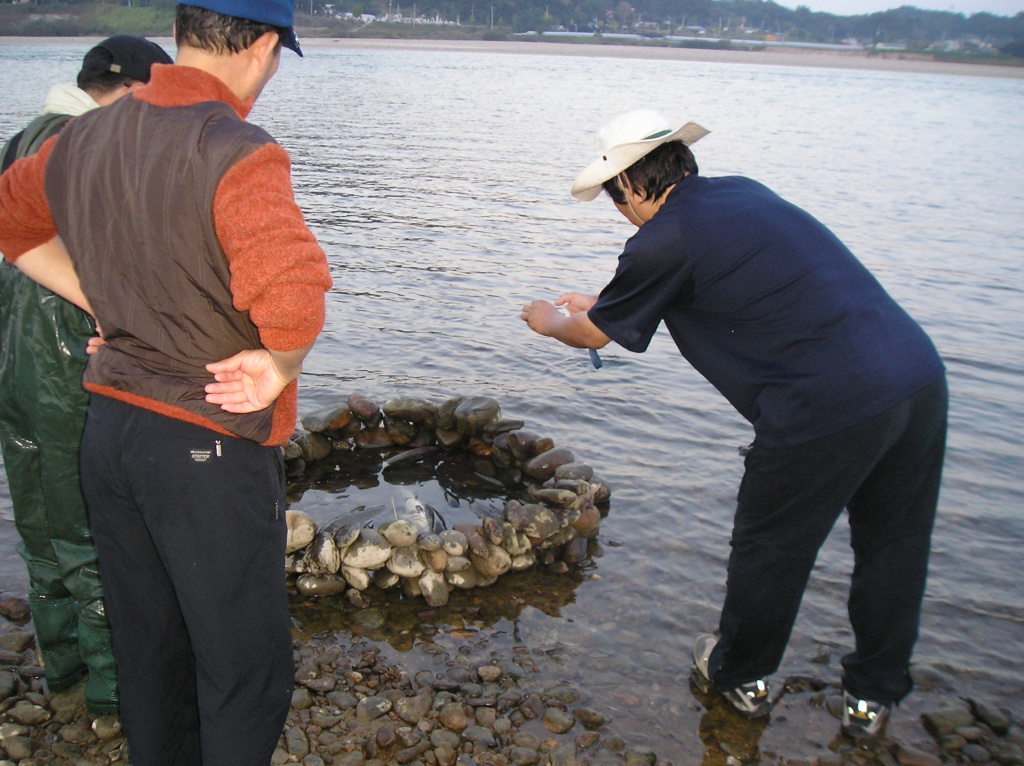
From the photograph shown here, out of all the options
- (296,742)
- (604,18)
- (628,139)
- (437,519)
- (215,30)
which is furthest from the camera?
(604,18)

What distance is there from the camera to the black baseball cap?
3.14 metres

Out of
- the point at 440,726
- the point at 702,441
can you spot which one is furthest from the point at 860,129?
the point at 440,726

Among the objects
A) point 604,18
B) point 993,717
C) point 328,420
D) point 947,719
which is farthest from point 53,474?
point 604,18

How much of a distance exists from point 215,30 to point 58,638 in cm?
265

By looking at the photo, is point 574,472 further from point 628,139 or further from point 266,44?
point 266,44

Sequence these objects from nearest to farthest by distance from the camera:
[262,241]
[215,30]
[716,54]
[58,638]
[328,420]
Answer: [262,241] → [215,30] → [58,638] → [328,420] → [716,54]

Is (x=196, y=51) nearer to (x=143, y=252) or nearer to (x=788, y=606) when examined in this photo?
(x=143, y=252)

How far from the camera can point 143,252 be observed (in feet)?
6.35

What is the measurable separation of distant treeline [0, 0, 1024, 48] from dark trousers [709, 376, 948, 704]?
2722 inches

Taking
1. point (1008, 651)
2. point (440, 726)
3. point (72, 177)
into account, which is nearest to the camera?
point (72, 177)

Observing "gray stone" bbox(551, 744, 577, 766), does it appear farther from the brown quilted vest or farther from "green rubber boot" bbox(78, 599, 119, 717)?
the brown quilted vest

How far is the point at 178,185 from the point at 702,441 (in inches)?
216

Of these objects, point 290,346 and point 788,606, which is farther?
point 788,606

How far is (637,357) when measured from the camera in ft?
28.7
